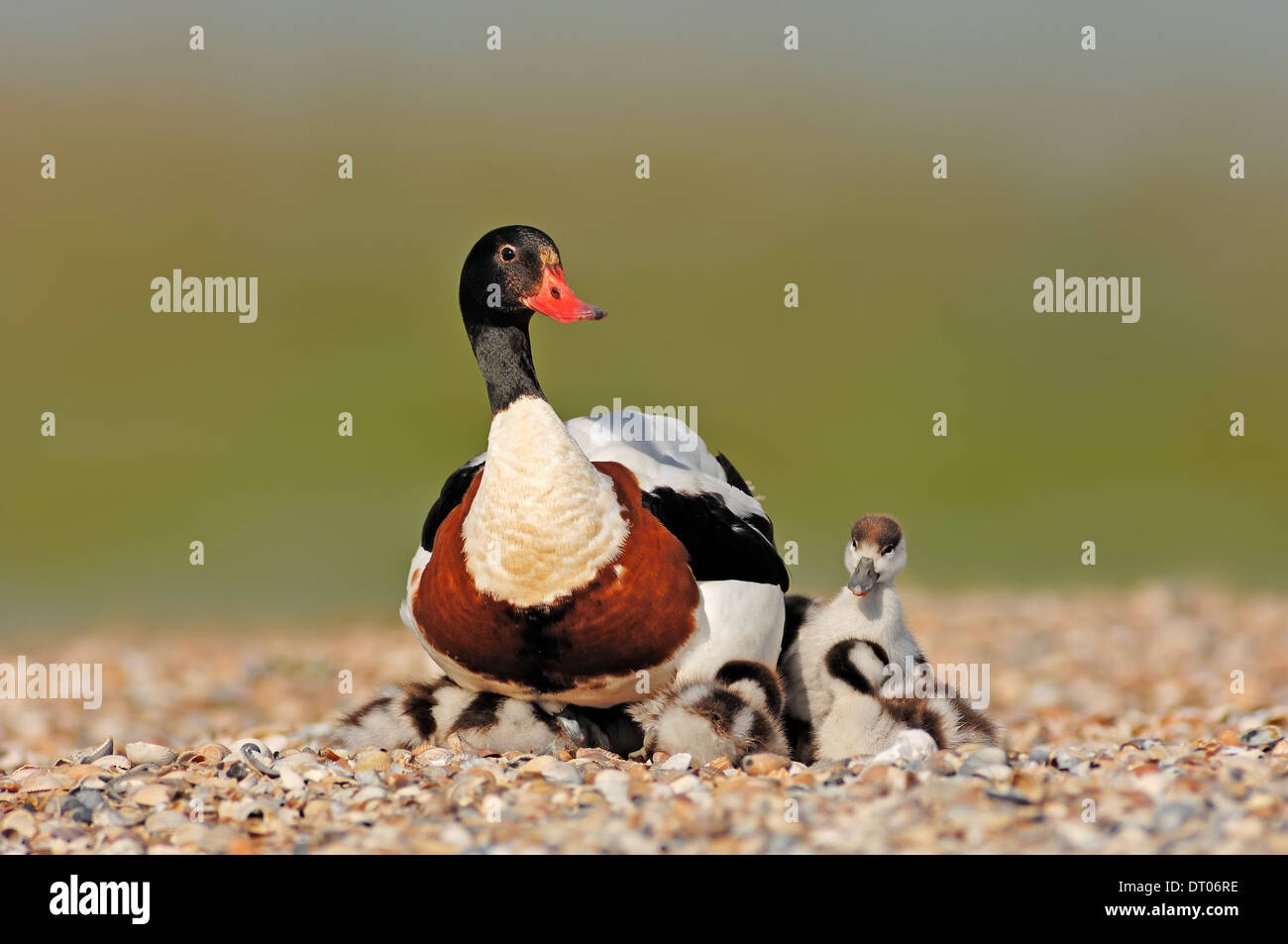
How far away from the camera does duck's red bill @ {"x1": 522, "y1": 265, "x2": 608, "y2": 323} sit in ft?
17.0

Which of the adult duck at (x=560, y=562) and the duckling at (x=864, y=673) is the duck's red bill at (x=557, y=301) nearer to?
the adult duck at (x=560, y=562)

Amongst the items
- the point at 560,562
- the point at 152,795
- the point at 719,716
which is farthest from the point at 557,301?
the point at 152,795

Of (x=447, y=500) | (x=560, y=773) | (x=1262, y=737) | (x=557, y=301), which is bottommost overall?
(x=1262, y=737)

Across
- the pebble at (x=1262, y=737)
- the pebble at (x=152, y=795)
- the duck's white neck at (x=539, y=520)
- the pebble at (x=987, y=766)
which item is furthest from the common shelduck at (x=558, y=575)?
the pebble at (x=1262, y=737)

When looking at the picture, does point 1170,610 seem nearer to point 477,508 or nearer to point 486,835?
point 477,508

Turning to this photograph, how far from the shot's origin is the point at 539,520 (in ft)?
16.2

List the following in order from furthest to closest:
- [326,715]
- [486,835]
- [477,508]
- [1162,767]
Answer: [326,715], [477,508], [1162,767], [486,835]

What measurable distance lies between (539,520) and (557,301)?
85cm

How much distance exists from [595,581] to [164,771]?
5.37 ft

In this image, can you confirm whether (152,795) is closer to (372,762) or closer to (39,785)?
(39,785)

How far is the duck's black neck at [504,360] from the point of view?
5.26 m

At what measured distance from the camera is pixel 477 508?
201 inches
